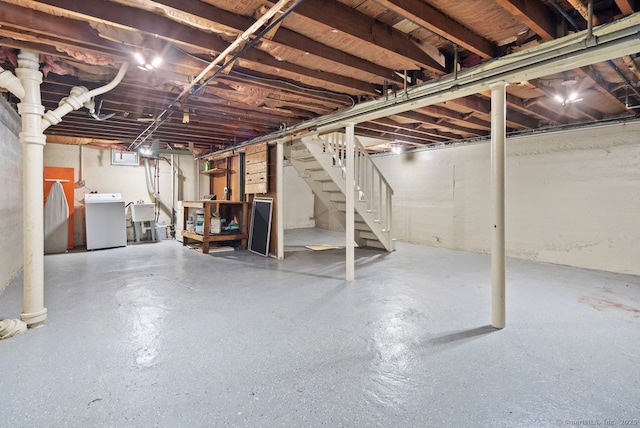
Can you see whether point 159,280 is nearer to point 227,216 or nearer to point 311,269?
point 311,269

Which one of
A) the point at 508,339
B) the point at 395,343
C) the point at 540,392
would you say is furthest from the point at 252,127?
the point at 540,392

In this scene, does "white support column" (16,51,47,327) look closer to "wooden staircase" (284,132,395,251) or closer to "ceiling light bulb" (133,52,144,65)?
"ceiling light bulb" (133,52,144,65)

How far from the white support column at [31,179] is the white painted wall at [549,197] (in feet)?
20.7

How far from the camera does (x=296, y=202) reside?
1044 centimetres

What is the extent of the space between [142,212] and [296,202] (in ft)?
15.5

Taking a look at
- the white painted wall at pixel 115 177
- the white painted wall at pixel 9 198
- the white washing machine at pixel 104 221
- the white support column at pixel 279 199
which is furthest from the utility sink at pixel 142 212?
the white support column at pixel 279 199

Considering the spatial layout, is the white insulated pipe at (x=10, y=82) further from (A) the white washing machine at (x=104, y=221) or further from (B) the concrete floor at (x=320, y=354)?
(A) the white washing machine at (x=104, y=221)

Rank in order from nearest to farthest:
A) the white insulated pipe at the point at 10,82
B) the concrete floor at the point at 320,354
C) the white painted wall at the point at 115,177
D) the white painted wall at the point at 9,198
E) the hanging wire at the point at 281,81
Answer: the concrete floor at the point at 320,354 → the white insulated pipe at the point at 10,82 → the hanging wire at the point at 281,81 → the white painted wall at the point at 9,198 → the white painted wall at the point at 115,177

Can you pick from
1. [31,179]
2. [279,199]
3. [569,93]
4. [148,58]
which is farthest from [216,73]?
[569,93]

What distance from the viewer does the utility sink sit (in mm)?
6875

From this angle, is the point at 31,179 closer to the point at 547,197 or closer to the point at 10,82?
the point at 10,82

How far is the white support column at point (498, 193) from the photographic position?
2488 mm

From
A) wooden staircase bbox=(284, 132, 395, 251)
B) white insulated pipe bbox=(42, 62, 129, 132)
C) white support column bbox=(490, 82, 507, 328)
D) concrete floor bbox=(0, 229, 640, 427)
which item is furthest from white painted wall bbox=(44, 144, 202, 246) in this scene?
white support column bbox=(490, 82, 507, 328)

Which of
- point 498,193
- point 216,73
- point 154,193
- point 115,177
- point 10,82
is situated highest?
point 216,73
